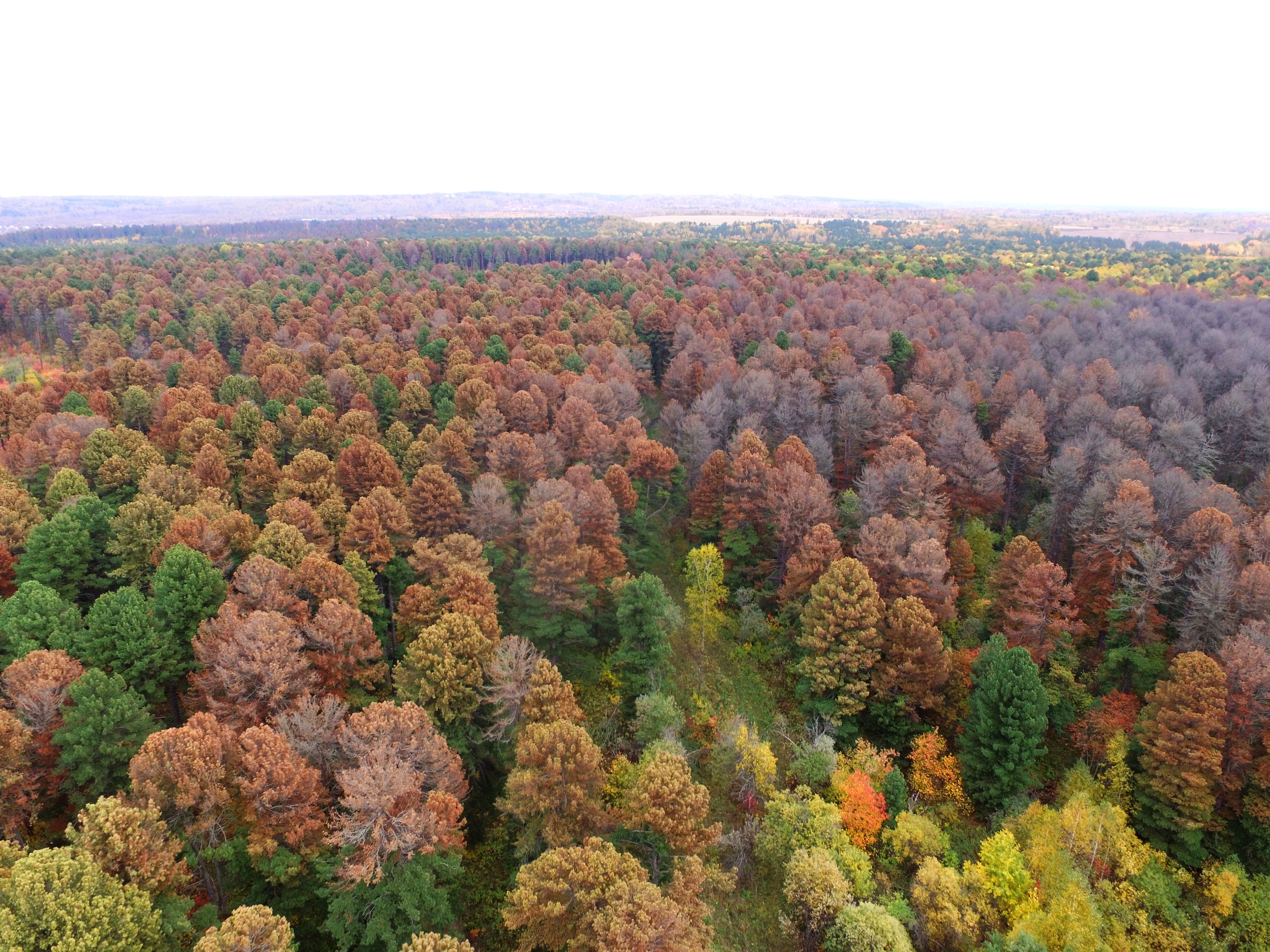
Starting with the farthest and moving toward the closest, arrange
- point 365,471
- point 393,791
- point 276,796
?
point 365,471 → point 276,796 → point 393,791

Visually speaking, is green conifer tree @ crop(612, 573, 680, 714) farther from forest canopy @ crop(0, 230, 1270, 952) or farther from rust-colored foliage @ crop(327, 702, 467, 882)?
rust-colored foliage @ crop(327, 702, 467, 882)

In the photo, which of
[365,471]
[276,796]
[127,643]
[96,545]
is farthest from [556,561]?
[96,545]

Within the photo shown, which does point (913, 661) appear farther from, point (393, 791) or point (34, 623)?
point (34, 623)

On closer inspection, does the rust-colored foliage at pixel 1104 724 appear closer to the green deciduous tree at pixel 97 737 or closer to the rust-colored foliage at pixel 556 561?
the rust-colored foliage at pixel 556 561

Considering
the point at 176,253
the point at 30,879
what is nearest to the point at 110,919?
the point at 30,879

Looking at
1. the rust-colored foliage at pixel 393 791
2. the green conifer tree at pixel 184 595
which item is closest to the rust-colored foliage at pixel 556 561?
the rust-colored foliage at pixel 393 791

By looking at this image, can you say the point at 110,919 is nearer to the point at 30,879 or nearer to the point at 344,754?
the point at 30,879

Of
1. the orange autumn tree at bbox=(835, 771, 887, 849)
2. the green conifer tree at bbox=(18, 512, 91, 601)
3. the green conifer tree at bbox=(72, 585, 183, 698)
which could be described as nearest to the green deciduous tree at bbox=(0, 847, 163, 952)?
the green conifer tree at bbox=(72, 585, 183, 698)
